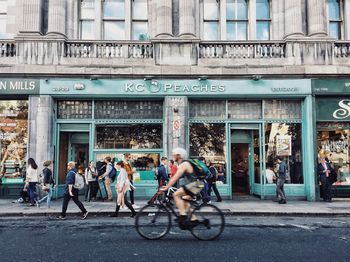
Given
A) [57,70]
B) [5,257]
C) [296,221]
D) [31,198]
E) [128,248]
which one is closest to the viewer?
[5,257]

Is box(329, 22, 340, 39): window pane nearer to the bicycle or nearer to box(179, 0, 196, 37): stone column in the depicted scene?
box(179, 0, 196, 37): stone column

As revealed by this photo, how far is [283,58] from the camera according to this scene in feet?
48.6

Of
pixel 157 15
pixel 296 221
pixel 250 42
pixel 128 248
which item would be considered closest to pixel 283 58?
pixel 250 42

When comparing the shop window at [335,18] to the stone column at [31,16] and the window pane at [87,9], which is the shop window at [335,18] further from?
the stone column at [31,16]

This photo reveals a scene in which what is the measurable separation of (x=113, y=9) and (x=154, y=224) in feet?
37.9

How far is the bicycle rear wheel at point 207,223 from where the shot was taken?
7055 mm

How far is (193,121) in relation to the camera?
14773 millimetres

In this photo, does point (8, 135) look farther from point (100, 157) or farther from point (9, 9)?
point (9, 9)

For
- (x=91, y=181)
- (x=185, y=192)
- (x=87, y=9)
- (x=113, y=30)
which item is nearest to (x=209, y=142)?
(x=91, y=181)

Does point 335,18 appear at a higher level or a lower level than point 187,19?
higher

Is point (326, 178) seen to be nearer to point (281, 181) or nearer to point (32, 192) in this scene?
point (281, 181)

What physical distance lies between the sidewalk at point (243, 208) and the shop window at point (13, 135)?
176cm

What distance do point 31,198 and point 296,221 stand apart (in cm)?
899

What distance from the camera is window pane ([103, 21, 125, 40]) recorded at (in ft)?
50.9
